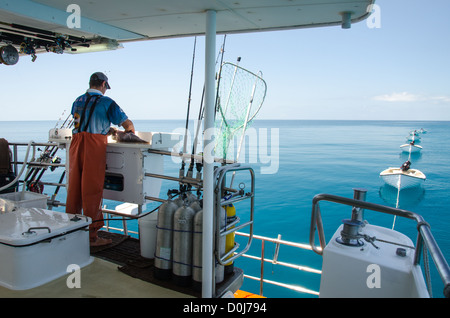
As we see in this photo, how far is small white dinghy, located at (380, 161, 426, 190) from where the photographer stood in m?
27.8

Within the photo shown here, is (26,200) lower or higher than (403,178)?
higher

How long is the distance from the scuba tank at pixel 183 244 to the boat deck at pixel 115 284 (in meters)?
0.10

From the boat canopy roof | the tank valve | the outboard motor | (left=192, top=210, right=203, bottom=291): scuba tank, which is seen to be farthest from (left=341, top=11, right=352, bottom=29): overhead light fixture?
the outboard motor

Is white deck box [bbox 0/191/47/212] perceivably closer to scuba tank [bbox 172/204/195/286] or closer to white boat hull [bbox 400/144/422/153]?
scuba tank [bbox 172/204/195/286]

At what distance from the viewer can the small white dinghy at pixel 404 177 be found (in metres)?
27.8

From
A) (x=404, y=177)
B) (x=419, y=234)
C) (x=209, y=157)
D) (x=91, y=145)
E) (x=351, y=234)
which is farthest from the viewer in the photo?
(x=404, y=177)

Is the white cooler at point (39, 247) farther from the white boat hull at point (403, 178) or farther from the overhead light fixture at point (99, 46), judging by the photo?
the white boat hull at point (403, 178)

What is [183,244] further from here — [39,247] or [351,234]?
[351,234]

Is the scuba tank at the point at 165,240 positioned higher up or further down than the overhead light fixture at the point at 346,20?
further down

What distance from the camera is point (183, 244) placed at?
253 cm

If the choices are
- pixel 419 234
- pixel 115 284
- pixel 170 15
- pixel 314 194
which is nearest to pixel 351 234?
pixel 419 234

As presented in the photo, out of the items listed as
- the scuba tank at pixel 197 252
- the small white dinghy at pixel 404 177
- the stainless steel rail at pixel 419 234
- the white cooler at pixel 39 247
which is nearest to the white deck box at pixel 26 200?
the white cooler at pixel 39 247

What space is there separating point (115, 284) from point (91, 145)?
145cm

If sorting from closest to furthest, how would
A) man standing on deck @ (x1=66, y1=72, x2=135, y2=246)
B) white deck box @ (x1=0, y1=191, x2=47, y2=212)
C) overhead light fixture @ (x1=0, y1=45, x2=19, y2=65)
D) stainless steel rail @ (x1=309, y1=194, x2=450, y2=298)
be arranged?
stainless steel rail @ (x1=309, y1=194, x2=450, y2=298) → man standing on deck @ (x1=66, y1=72, x2=135, y2=246) → white deck box @ (x1=0, y1=191, x2=47, y2=212) → overhead light fixture @ (x1=0, y1=45, x2=19, y2=65)
